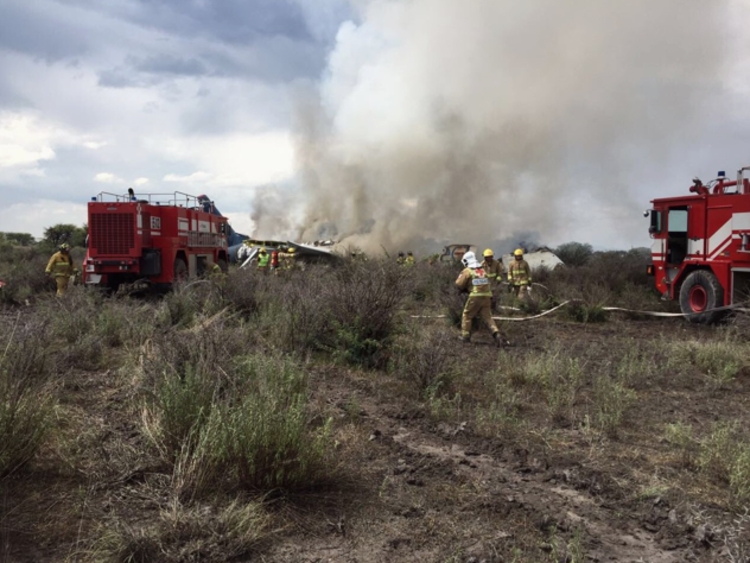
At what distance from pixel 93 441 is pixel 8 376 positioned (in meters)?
0.76

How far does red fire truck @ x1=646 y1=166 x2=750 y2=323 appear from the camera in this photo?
10.6 metres

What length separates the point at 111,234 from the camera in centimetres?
1477

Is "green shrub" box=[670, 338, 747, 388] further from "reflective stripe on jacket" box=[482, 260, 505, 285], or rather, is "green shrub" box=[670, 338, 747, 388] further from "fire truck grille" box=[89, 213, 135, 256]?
"fire truck grille" box=[89, 213, 135, 256]

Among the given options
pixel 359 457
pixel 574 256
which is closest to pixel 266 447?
pixel 359 457

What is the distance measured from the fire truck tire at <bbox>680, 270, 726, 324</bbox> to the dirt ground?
260 inches

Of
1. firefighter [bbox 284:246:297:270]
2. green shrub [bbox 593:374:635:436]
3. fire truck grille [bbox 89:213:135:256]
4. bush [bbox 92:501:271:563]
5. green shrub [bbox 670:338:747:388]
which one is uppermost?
fire truck grille [bbox 89:213:135:256]

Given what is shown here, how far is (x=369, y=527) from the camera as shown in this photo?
3.31 m

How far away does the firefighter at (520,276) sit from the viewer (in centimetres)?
1371

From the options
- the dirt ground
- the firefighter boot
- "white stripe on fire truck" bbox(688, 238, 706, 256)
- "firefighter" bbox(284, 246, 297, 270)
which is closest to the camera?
the dirt ground

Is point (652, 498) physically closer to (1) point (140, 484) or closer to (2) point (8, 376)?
(1) point (140, 484)

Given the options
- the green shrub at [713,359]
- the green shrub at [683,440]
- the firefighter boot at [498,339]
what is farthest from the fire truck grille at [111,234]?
the green shrub at [683,440]

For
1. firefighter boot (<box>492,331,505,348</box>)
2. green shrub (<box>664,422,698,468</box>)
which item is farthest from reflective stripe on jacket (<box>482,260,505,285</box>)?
green shrub (<box>664,422,698,468</box>)

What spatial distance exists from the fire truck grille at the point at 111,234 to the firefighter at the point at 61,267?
0.82m

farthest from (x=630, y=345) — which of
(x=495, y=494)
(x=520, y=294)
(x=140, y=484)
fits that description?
(x=140, y=484)
